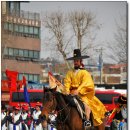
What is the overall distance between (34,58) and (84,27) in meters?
9.96

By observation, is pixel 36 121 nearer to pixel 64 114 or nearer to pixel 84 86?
pixel 84 86

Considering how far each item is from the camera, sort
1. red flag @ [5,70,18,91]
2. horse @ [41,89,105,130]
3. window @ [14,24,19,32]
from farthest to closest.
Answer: window @ [14,24,19,32]
red flag @ [5,70,18,91]
horse @ [41,89,105,130]

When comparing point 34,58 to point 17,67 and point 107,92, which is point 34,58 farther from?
point 107,92

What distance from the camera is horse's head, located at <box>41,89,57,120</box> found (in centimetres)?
1112

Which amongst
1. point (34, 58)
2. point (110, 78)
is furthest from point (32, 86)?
point (110, 78)

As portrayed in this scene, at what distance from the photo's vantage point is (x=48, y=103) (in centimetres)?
1129

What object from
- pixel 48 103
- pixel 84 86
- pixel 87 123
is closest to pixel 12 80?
pixel 84 86

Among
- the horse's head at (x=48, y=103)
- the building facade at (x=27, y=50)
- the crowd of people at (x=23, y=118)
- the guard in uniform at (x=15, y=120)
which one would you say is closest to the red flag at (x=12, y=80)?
the crowd of people at (x=23, y=118)

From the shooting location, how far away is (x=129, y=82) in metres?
10.5

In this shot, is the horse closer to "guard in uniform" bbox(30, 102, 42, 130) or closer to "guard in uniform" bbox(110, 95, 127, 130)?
"guard in uniform" bbox(110, 95, 127, 130)

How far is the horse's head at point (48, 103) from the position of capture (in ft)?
36.5

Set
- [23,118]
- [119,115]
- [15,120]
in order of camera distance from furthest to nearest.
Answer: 1. [23,118]
2. [15,120]
3. [119,115]

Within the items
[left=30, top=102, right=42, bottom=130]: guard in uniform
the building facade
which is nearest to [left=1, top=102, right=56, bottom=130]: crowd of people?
[left=30, top=102, right=42, bottom=130]: guard in uniform

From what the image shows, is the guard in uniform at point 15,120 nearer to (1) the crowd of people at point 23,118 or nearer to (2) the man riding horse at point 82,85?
(1) the crowd of people at point 23,118
